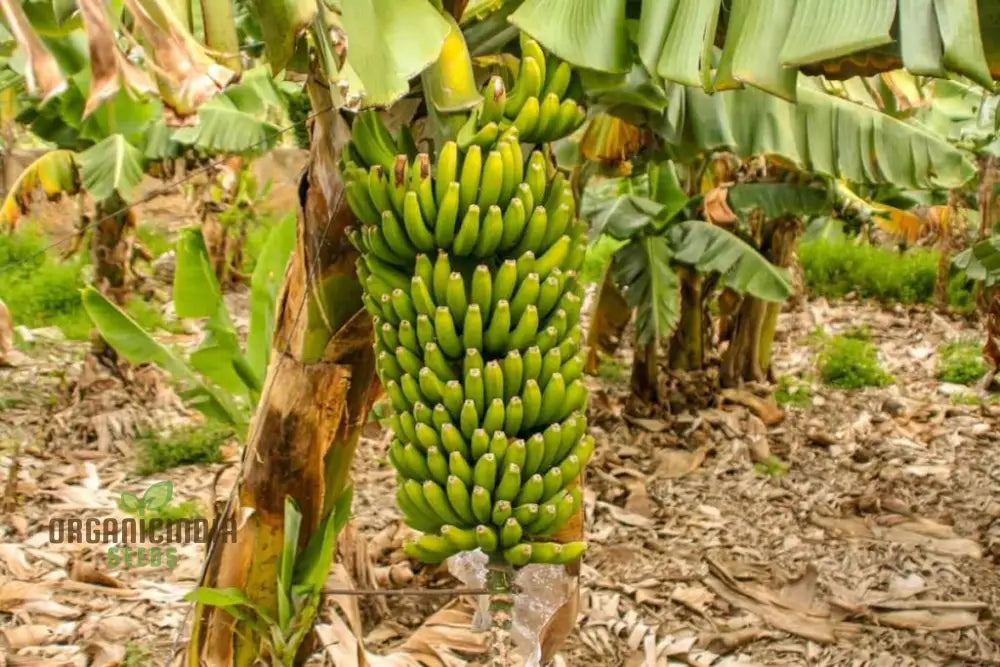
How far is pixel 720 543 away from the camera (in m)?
3.60

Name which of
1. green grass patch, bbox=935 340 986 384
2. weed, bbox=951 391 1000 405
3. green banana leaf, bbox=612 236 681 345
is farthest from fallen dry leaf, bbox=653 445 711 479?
green grass patch, bbox=935 340 986 384

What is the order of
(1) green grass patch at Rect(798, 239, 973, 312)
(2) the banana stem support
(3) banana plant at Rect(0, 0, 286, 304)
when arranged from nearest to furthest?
(2) the banana stem support < (3) banana plant at Rect(0, 0, 286, 304) < (1) green grass patch at Rect(798, 239, 973, 312)

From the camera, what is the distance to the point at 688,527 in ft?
12.3

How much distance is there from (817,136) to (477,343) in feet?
6.11

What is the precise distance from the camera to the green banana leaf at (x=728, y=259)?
4207mm

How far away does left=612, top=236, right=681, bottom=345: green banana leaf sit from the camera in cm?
427

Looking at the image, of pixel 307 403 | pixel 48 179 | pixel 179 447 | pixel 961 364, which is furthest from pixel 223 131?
pixel 961 364

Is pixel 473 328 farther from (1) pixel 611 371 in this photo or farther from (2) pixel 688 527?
(1) pixel 611 371

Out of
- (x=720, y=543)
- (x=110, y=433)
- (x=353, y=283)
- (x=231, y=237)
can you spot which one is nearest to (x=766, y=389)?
(x=720, y=543)

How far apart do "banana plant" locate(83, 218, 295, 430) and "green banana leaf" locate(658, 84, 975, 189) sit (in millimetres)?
1193

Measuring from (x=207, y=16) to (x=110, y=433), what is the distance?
11.0 ft

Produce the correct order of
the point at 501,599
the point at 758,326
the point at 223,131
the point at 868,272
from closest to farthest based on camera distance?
the point at 501,599 < the point at 223,131 < the point at 758,326 < the point at 868,272

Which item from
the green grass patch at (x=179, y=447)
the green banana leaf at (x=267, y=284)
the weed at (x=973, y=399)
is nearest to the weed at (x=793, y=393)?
the weed at (x=973, y=399)

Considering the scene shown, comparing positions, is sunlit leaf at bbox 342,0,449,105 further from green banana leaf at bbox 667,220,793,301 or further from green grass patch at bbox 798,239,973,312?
green grass patch at bbox 798,239,973,312
